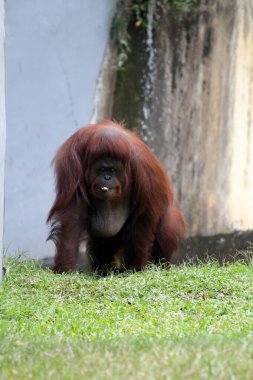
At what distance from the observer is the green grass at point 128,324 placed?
3.03m

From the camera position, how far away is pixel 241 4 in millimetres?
8680

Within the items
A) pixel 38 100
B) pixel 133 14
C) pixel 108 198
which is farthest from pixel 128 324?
pixel 133 14

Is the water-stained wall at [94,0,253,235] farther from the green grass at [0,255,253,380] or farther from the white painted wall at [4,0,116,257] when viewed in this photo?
the green grass at [0,255,253,380]

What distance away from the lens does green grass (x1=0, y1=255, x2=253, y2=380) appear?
303 cm

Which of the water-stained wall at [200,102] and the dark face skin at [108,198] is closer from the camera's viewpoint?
the dark face skin at [108,198]

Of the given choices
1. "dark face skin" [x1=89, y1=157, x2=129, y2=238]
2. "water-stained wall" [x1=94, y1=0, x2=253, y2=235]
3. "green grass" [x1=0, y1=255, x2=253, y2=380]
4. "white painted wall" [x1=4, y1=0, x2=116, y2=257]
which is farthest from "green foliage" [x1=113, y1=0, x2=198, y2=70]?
"green grass" [x1=0, y1=255, x2=253, y2=380]

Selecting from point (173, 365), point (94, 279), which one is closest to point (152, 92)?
point (94, 279)

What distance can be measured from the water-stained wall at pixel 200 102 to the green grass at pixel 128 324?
2541 mm

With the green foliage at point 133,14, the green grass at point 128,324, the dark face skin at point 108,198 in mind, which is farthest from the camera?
the green foliage at point 133,14

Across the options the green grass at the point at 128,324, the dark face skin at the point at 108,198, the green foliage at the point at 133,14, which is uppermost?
the green foliage at the point at 133,14

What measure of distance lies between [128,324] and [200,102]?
15.2ft

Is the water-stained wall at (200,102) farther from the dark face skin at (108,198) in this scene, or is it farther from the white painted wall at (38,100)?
the dark face skin at (108,198)

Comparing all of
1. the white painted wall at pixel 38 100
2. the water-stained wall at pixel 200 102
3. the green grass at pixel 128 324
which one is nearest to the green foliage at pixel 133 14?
the water-stained wall at pixel 200 102

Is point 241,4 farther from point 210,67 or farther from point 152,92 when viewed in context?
point 152,92
